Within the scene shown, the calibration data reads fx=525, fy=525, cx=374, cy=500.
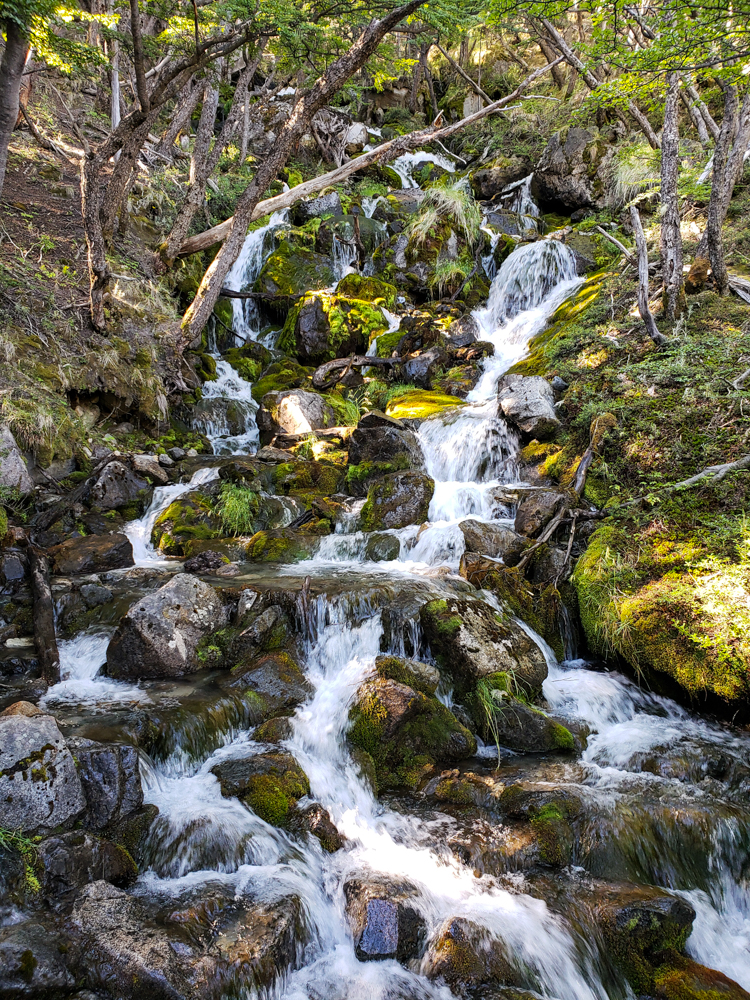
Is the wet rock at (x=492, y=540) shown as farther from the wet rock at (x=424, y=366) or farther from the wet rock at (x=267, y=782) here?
the wet rock at (x=424, y=366)

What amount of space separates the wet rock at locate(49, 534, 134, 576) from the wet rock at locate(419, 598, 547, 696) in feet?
14.3

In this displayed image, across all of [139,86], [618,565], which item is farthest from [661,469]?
[139,86]

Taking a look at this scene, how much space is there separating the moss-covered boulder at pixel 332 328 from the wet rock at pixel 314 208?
17.1ft

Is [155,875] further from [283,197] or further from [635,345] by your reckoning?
[283,197]

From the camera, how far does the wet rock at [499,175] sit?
19.7m

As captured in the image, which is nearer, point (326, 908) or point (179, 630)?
point (326, 908)

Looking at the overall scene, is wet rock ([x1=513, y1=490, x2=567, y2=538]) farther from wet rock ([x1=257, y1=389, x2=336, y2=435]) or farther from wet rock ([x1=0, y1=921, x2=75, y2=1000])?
wet rock ([x1=0, y1=921, x2=75, y2=1000])

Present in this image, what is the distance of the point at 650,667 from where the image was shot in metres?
5.39

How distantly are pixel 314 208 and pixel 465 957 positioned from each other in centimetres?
1973

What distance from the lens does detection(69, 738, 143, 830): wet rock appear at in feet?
11.9

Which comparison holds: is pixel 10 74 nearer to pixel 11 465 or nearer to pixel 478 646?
pixel 11 465

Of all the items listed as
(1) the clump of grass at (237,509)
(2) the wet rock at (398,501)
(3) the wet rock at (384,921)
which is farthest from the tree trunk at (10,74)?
(3) the wet rock at (384,921)

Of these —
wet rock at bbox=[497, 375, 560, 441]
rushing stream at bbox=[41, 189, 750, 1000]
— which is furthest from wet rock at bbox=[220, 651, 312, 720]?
wet rock at bbox=[497, 375, 560, 441]

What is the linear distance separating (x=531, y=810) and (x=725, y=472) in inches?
170
